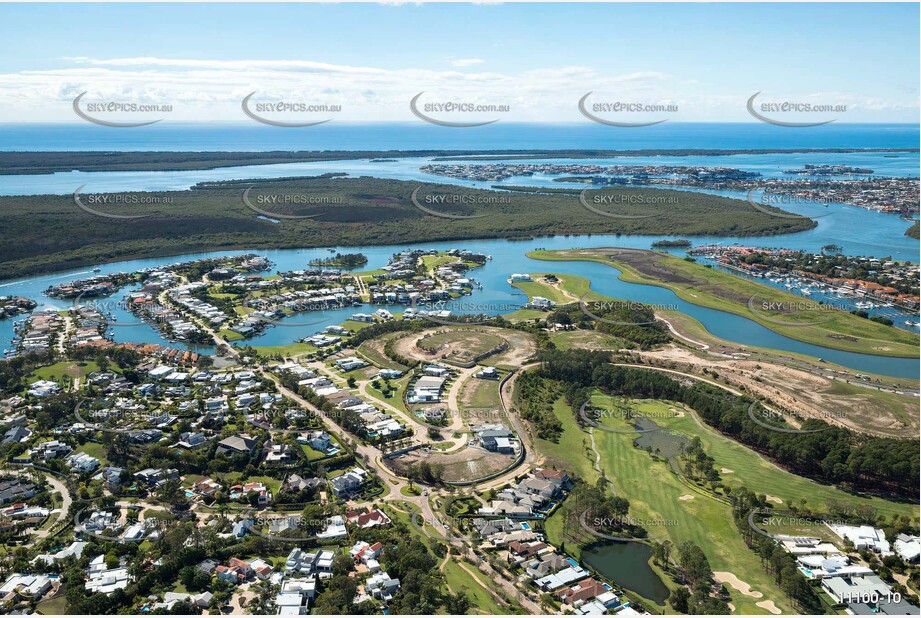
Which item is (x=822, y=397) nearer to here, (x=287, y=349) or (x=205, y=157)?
(x=287, y=349)

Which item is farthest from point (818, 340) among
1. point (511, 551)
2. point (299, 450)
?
point (299, 450)

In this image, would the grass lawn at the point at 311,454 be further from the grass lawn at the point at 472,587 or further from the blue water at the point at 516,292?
the blue water at the point at 516,292

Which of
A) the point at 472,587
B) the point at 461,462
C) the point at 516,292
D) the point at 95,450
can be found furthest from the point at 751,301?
the point at 95,450

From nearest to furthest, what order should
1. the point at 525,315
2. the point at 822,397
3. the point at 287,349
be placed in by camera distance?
the point at 822,397 < the point at 287,349 < the point at 525,315

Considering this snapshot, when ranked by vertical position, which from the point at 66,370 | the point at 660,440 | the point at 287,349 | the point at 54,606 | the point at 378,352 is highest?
the point at 66,370

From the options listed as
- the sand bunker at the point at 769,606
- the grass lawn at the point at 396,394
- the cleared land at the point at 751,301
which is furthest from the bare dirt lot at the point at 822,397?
the grass lawn at the point at 396,394

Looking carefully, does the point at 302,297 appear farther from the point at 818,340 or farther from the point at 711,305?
the point at 818,340

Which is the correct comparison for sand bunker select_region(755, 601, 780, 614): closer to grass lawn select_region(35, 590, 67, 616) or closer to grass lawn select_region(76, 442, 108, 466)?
grass lawn select_region(35, 590, 67, 616)
